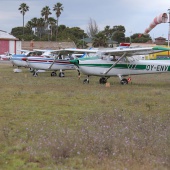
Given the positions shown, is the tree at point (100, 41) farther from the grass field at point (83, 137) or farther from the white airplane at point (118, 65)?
the grass field at point (83, 137)

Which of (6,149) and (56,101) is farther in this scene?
(56,101)

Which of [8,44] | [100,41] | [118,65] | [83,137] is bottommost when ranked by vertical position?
[83,137]

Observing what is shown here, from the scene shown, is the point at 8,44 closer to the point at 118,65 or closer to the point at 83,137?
the point at 118,65

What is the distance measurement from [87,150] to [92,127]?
153cm

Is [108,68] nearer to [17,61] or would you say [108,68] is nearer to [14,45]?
[17,61]

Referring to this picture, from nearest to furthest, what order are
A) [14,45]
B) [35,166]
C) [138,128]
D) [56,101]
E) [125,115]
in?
[35,166], [138,128], [125,115], [56,101], [14,45]

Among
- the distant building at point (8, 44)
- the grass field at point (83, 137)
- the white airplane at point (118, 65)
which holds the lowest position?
the grass field at point (83, 137)

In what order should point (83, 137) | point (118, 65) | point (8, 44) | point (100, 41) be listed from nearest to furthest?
point (83, 137) → point (118, 65) → point (8, 44) → point (100, 41)

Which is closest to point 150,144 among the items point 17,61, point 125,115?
point 125,115

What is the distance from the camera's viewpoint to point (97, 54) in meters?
17.3

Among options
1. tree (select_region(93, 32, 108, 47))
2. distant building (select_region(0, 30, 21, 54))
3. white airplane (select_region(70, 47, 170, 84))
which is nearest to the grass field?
white airplane (select_region(70, 47, 170, 84))

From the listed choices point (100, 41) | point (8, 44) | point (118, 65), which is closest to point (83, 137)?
point (118, 65)

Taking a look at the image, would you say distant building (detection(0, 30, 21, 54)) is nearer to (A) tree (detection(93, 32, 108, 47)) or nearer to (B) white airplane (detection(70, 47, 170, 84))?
(A) tree (detection(93, 32, 108, 47))

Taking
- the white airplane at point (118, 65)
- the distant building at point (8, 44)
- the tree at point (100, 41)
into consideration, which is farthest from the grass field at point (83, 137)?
the tree at point (100, 41)
